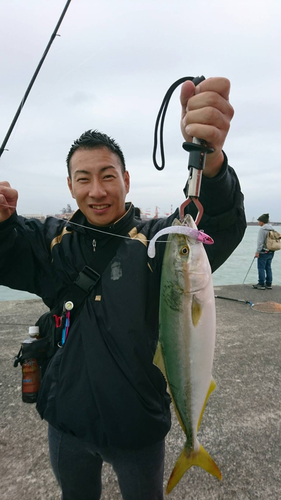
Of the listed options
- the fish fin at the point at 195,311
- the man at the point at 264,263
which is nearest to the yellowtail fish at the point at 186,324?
the fish fin at the point at 195,311

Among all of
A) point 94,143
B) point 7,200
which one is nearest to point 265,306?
point 94,143

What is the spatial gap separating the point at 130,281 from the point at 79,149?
0.87 m

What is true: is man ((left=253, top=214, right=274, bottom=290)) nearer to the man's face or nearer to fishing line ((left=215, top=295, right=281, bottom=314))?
fishing line ((left=215, top=295, right=281, bottom=314))

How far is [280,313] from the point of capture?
20.9ft

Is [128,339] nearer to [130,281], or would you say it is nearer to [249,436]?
[130,281]

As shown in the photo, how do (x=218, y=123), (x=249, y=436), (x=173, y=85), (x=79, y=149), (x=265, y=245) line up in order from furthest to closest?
1. (x=265, y=245)
2. (x=249, y=436)
3. (x=79, y=149)
4. (x=173, y=85)
5. (x=218, y=123)

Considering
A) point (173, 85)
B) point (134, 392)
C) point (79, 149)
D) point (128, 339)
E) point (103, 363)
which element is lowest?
point (134, 392)

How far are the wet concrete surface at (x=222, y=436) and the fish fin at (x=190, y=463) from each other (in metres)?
0.96

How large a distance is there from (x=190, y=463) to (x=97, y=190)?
5.10 feet

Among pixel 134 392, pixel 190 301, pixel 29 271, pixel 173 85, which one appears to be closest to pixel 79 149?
pixel 173 85

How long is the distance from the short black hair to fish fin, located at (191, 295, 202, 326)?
0.98 meters

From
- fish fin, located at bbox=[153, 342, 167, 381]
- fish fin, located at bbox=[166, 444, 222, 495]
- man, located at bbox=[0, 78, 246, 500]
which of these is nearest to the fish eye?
man, located at bbox=[0, 78, 246, 500]

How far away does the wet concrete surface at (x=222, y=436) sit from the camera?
2.34 meters

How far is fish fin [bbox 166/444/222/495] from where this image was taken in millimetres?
1582
